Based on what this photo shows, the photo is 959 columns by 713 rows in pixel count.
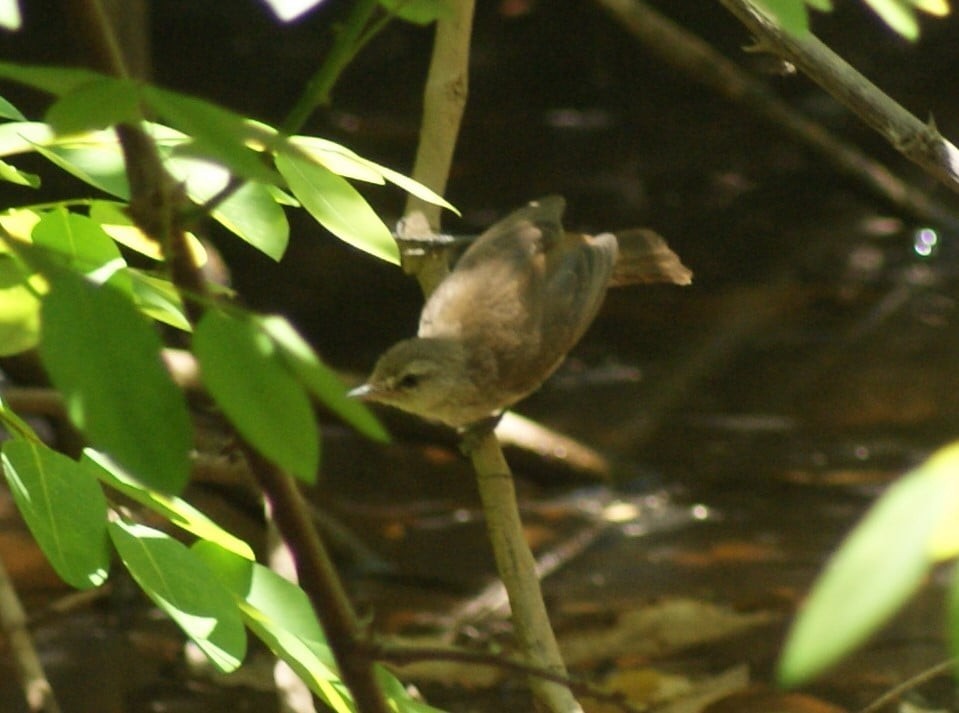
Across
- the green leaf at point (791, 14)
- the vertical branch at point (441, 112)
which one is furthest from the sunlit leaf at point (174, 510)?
the vertical branch at point (441, 112)

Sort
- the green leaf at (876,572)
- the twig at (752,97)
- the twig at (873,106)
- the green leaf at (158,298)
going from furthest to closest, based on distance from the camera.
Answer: the twig at (752,97)
the twig at (873,106)
the green leaf at (158,298)
the green leaf at (876,572)

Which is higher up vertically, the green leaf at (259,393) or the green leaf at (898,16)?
the green leaf at (898,16)

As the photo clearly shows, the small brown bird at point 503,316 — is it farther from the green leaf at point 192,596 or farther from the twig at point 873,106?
the green leaf at point 192,596

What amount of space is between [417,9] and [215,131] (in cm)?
21

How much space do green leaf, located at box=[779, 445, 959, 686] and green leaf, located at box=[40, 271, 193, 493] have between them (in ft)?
1.05

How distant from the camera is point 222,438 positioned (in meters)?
3.52

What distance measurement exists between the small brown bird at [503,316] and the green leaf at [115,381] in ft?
7.55

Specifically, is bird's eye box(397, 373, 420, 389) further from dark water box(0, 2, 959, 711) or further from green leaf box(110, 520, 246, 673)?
green leaf box(110, 520, 246, 673)

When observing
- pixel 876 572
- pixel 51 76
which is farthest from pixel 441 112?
pixel 876 572

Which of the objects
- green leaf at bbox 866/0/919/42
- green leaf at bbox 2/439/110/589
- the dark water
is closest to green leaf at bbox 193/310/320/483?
green leaf at bbox 866/0/919/42

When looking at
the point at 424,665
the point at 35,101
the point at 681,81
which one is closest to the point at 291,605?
the point at 424,665

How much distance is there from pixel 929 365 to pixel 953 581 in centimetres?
525

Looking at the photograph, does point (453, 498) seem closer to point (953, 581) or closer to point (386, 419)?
point (386, 419)

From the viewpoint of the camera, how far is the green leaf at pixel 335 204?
104 cm
